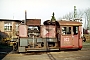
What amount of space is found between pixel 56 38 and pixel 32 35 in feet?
6.71

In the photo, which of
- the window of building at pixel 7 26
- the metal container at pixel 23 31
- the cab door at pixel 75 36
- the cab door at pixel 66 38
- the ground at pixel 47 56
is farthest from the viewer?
the window of building at pixel 7 26

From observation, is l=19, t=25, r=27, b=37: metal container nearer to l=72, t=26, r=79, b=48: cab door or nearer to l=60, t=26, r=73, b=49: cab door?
l=60, t=26, r=73, b=49: cab door

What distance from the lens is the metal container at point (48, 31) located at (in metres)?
14.4

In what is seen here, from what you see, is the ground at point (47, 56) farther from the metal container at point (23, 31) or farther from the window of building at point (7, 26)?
the window of building at point (7, 26)

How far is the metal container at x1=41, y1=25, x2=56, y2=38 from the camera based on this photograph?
47.4 ft

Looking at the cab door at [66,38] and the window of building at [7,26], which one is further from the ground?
the window of building at [7,26]

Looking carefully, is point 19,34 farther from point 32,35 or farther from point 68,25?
point 68,25

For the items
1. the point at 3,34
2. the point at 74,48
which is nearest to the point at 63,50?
the point at 74,48

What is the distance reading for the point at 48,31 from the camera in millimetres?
14688

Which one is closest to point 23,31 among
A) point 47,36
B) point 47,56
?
point 47,36

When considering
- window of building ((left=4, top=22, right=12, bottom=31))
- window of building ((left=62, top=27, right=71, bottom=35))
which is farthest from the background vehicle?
window of building ((left=4, top=22, right=12, bottom=31))

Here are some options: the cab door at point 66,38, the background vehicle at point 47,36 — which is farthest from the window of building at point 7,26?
the cab door at point 66,38

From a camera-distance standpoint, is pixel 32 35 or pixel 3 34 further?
pixel 3 34

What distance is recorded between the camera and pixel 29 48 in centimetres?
1362
